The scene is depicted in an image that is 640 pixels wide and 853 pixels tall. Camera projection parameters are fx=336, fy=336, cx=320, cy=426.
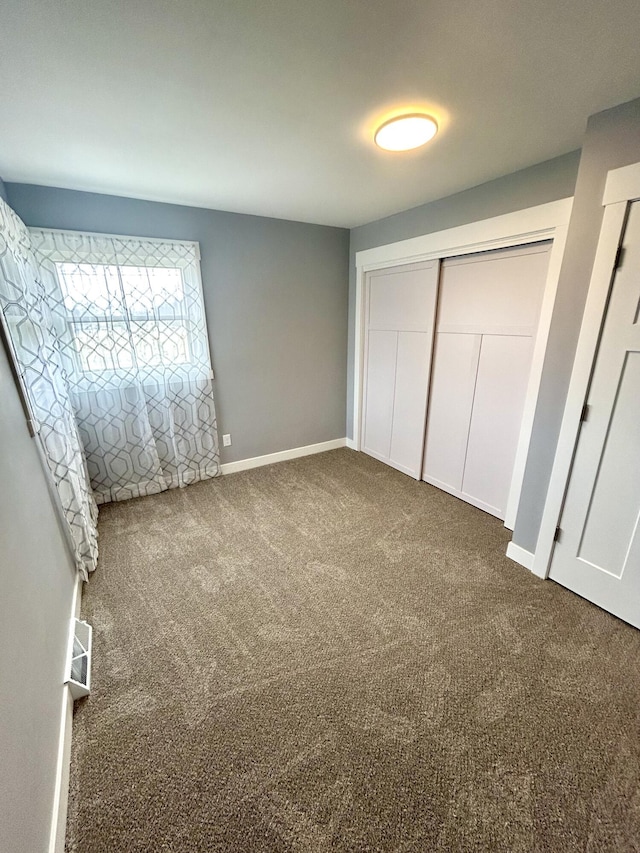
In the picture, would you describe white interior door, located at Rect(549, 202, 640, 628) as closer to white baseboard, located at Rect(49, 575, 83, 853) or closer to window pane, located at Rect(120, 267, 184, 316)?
white baseboard, located at Rect(49, 575, 83, 853)

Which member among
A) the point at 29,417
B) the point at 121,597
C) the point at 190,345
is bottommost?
the point at 121,597

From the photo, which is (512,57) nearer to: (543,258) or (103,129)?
(543,258)

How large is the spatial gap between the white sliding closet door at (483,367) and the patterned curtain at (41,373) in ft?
8.75

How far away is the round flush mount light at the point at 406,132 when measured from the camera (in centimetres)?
147

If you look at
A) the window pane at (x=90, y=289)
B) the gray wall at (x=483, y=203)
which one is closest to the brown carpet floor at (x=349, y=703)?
the window pane at (x=90, y=289)

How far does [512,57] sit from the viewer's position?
1.15m

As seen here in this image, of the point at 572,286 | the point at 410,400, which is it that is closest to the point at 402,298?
the point at 410,400

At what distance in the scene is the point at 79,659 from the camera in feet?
4.81

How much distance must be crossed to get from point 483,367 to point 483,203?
3.52 ft

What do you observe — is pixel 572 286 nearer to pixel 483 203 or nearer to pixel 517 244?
pixel 517 244

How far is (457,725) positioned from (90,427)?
2.92 metres

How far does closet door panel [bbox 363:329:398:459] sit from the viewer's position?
10.7 feet

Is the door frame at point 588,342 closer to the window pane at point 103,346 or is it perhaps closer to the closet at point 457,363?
A: the closet at point 457,363

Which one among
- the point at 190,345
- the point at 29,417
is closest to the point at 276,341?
the point at 190,345
